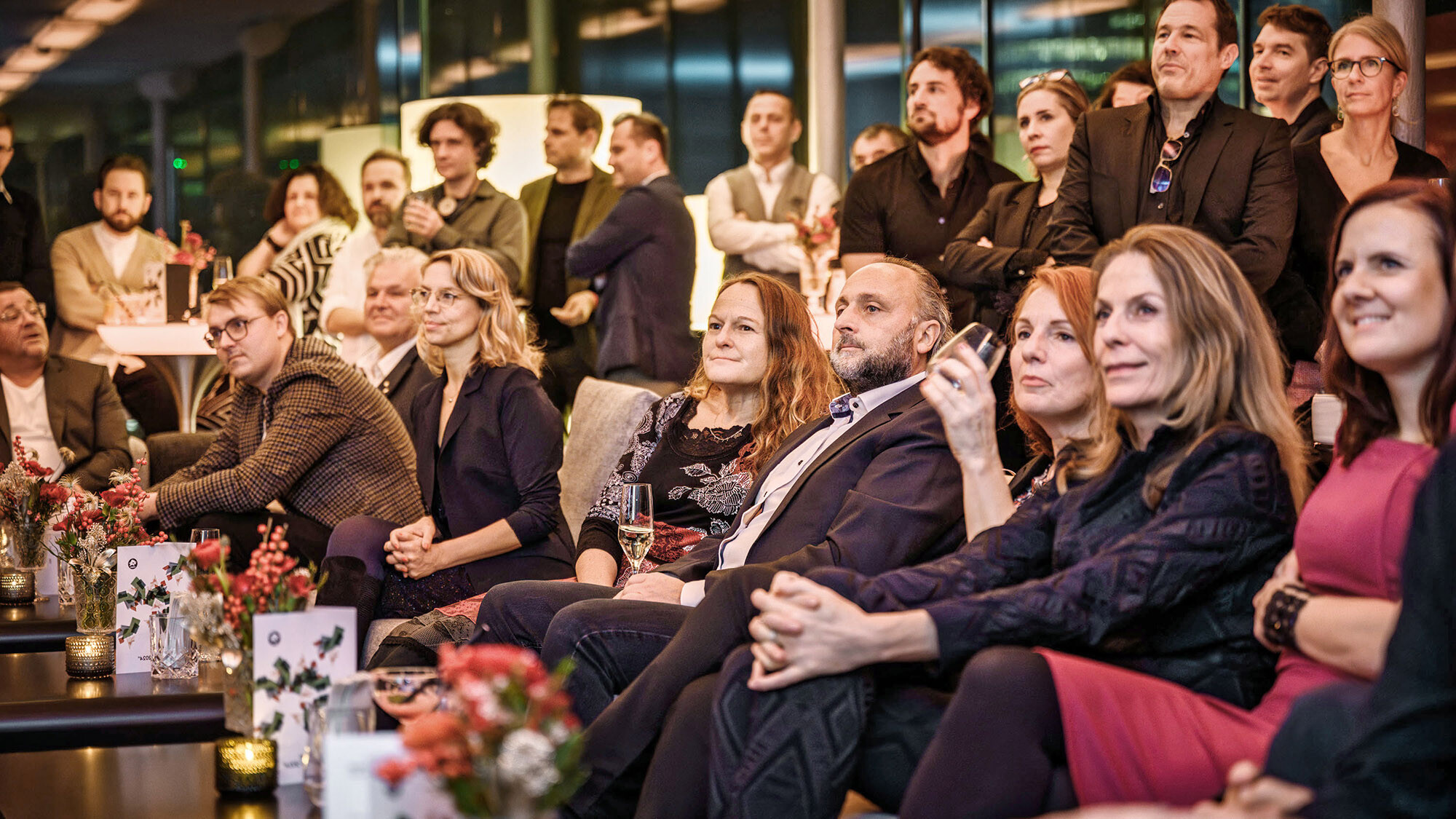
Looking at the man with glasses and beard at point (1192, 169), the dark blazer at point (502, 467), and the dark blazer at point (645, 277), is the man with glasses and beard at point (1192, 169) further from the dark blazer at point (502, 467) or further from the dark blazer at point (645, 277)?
the dark blazer at point (645, 277)

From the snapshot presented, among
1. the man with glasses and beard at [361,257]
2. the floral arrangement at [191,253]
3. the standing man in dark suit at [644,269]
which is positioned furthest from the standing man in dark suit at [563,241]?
the floral arrangement at [191,253]

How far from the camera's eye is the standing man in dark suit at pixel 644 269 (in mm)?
5359

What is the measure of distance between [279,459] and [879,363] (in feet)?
5.89

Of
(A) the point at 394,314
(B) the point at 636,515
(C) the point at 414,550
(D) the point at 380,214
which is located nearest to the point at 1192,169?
(B) the point at 636,515

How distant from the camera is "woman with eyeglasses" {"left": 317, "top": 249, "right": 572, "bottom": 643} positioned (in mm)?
3523

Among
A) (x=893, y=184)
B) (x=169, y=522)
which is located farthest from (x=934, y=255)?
(x=169, y=522)

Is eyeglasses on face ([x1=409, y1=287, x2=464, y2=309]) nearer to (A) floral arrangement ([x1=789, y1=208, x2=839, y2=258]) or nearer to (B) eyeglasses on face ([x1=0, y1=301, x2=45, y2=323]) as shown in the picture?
(A) floral arrangement ([x1=789, y1=208, x2=839, y2=258])

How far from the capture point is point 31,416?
556cm

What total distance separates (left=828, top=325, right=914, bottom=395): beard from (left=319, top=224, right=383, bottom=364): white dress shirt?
3546 millimetres

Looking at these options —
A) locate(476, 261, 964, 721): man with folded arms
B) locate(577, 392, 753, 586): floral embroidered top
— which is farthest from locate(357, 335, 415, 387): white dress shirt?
locate(476, 261, 964, 721): man with folded arms

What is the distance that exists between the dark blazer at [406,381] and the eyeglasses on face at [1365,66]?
2.86 meters

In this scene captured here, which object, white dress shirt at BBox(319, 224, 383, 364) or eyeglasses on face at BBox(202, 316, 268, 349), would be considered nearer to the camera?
eyeglasses on face at BBox(202, 316, 268, 349)

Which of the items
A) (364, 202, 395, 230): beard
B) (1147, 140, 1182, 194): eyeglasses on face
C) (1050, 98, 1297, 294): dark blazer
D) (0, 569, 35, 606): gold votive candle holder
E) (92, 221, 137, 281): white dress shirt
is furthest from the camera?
(92, 221, 137, 281): white dress shirt

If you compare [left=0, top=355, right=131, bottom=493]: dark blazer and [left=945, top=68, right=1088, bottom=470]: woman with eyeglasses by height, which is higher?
[left=945, top=68, right=1088, bottom=470]: woman with eyeglasses
